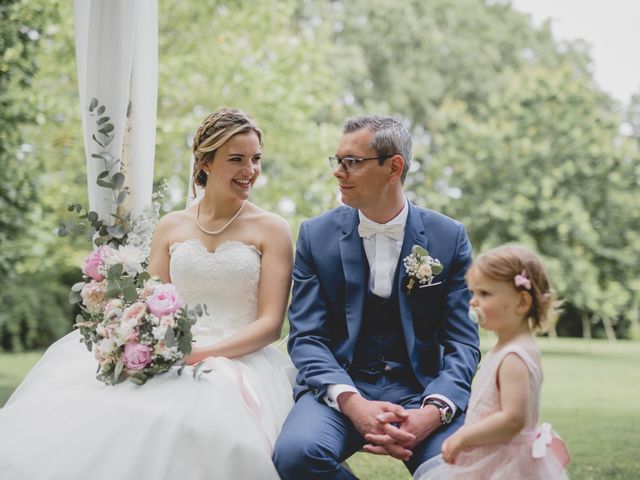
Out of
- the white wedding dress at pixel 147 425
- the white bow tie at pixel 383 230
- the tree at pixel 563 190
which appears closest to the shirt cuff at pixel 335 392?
the white wedding dress at pixel 147 425

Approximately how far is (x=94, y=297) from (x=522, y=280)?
1.75 m

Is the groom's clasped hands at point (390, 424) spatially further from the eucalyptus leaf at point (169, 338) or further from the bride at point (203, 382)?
the eucalyptus leaf at point (169, 338)

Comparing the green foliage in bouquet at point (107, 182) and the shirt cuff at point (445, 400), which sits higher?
the green foliage in bouquet at point (107, 182)

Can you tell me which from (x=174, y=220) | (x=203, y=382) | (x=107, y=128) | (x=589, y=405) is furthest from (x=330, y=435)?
(x=589, y=405)

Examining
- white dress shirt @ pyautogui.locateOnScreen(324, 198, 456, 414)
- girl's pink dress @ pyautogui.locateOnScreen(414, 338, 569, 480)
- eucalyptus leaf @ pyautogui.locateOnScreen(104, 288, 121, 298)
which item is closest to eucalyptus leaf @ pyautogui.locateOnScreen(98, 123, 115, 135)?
eucalyptus leaf @ pyautogui.locateOnScreen(104, 288, 121, 298)

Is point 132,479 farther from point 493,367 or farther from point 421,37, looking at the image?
point 421,37

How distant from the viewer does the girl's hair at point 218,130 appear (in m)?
3.47

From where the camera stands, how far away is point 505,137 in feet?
49.7

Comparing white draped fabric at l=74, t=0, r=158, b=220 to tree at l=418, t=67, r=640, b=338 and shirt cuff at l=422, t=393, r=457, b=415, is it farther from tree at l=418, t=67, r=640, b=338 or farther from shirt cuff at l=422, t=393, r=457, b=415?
tree at l=418, t=67, r=640, b=338

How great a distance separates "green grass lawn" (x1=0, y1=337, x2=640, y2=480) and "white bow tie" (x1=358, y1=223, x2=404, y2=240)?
208cm

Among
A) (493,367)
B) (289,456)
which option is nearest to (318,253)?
(289,456)

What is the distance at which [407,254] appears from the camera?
3236 mm

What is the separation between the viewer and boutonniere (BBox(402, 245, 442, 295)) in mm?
3133

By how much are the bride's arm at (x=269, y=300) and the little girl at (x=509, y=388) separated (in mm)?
1103
